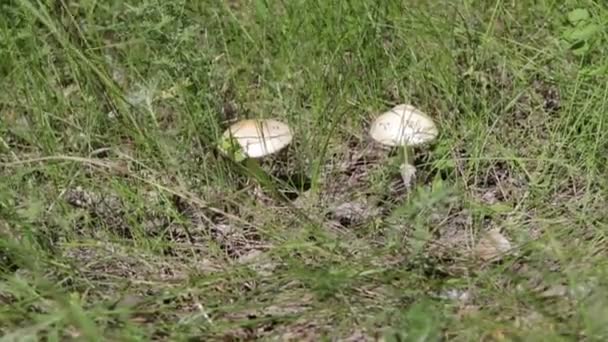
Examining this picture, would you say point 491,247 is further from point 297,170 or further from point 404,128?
point 297,170

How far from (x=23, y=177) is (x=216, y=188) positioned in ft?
1.78

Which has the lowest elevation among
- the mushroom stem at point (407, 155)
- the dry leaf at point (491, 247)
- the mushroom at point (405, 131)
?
the dry leaf at point (491, 247)

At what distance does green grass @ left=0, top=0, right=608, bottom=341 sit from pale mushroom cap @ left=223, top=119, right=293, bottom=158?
2.4 inches

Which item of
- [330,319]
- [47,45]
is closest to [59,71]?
[47,45]

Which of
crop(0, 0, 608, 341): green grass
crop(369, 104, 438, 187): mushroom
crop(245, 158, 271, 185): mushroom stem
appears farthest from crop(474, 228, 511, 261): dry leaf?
crop(245, 158, 271, 185): mushroom stem

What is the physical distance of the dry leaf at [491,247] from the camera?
98.4 inches

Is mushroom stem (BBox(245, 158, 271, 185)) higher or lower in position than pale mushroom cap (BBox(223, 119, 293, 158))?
lower

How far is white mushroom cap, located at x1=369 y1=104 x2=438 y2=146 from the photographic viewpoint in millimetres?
2863

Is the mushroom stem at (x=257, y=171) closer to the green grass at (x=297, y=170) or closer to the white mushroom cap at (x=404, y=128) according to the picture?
the green grass at (x=297, y=170)

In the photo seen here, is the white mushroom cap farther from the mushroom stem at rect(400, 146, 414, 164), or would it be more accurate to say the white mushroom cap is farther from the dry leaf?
the dry leaf

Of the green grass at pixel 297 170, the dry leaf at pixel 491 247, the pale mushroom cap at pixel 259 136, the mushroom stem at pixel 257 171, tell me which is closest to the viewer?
the green grass at pixel 297 170

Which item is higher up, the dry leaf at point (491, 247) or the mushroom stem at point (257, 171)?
the mushroom stem at point (257, 171)

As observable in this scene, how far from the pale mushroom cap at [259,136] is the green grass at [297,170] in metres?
0.06

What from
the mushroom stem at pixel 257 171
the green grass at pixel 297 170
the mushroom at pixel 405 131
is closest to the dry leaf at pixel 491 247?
the green grass at pixel 297 170
